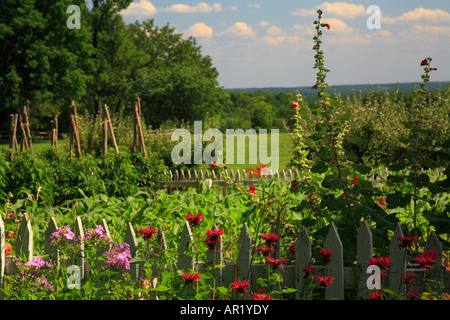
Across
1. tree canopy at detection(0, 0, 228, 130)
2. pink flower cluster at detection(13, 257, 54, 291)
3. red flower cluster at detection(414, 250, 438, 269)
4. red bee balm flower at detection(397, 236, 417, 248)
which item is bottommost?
pink flower cluster at detection(13, 257, 54, 291)

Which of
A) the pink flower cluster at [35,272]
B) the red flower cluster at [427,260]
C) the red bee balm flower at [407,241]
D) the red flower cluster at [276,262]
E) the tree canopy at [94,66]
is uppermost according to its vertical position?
the tree canopy at [94,66]

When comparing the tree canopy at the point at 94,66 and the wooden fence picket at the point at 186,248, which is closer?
the wooden fence picket at the point at 186,248

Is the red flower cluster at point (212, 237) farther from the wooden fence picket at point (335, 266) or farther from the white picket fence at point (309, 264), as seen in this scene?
the wooden fence picket at point (335, 266)

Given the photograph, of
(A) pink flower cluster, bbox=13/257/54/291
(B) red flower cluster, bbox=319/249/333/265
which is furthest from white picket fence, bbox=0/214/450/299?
(A) pink flower cluster, bbox=13/257/54/291

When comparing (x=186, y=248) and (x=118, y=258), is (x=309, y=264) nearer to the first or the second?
(x=186, y=248)

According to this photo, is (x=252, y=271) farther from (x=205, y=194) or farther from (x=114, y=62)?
(x=114, y=62)

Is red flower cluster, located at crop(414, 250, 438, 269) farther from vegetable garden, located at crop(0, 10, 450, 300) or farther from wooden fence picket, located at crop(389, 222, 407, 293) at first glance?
wooden fence picket, located at crop(389, 222, 407, 293)

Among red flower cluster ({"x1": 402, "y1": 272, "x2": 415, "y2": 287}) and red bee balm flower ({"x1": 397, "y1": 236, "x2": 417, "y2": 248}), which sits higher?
red bee balm flower ({"x1": 397, "y1": 236, "x2": 417, "y2": 248})

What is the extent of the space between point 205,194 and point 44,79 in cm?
2640

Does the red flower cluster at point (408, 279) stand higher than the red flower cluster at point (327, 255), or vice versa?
the red flower cluster at point (327, 255)

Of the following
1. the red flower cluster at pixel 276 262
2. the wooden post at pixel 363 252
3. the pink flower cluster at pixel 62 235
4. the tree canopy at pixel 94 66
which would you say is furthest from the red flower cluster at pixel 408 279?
the tree canopy at pixel 94 66

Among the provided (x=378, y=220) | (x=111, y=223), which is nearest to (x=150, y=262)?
(x=111, y=223)

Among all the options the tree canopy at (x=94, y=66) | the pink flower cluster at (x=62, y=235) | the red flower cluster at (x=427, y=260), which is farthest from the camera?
Answer: the tree canopy at (x=94, y=66)

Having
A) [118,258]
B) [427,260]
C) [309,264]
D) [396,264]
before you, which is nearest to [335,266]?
[309,264]
